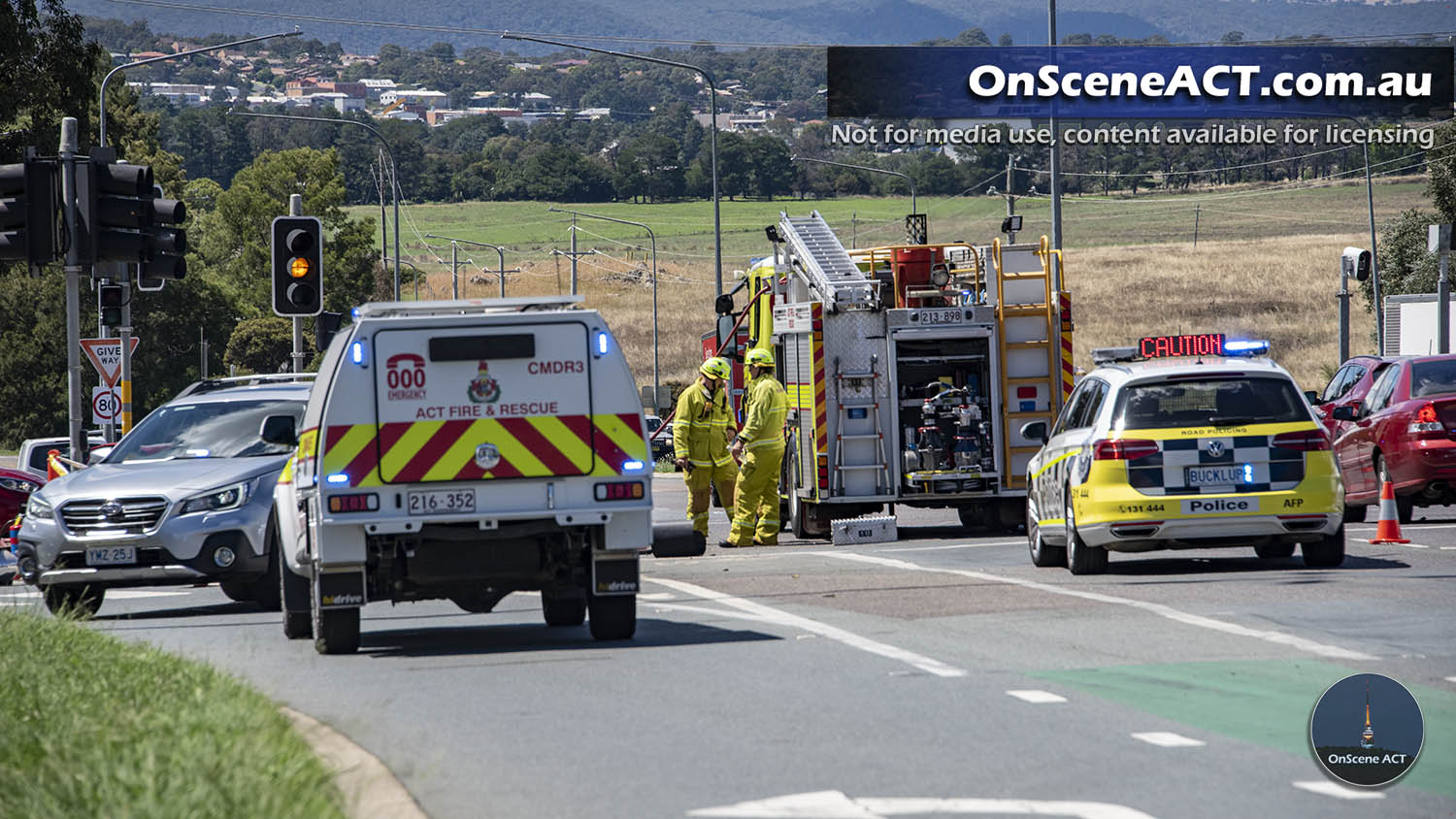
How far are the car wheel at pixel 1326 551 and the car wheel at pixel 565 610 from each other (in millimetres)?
5689

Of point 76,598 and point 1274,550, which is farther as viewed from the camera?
point 1274,550

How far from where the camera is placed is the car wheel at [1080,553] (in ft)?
51.4

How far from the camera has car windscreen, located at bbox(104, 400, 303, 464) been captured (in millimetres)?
16391

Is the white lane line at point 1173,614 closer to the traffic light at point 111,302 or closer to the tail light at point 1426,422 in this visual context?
the tail light at point 1426,422

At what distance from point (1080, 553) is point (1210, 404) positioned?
1483mm

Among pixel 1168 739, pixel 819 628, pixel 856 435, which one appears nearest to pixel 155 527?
pixel 819 628

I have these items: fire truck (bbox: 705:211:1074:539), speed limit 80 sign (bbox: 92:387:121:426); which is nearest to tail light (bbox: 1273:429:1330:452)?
fire truck (bbox: 705:211:1074:539)

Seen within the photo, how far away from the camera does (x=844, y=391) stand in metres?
21.6

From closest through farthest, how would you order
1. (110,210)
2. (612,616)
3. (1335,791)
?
1. (1335,791)
2. (612,616)
3. (110,210)

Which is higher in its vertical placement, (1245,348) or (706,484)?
(1245,348)

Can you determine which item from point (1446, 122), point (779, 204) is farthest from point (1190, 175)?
point (1446, 122)

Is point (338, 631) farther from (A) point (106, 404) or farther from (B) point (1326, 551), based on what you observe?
(A) point (106, 404)

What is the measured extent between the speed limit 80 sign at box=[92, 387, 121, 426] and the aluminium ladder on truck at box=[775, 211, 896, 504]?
10.0m

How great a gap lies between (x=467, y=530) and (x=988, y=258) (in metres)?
11.2
